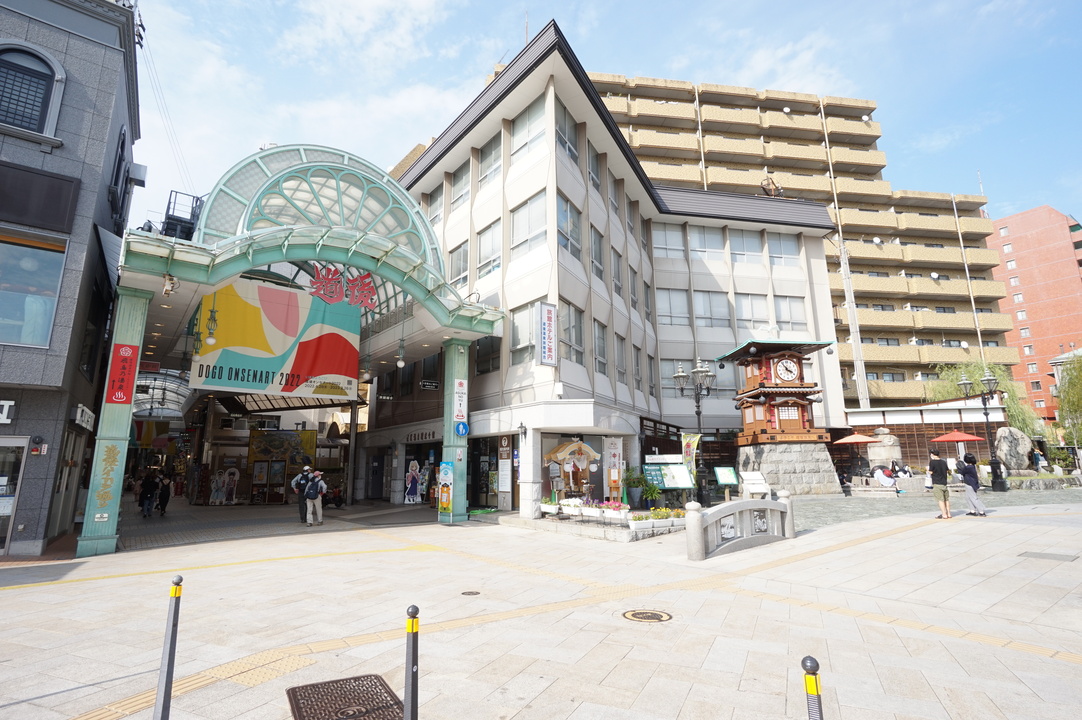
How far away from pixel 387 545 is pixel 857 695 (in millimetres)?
11177

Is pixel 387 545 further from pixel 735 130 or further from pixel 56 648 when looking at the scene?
pixel 735 130

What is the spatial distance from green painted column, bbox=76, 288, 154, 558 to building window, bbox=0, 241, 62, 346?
1.44 meters

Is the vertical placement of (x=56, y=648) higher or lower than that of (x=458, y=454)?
lower

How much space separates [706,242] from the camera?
34.3 metres

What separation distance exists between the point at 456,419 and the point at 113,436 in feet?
31.8

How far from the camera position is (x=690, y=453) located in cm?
1964

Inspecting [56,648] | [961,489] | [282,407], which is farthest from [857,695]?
[282,407]

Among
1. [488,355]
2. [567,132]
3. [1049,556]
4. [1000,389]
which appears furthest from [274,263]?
[1000,389]

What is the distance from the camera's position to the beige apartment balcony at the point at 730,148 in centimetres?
4612

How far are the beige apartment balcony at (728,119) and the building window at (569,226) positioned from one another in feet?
106

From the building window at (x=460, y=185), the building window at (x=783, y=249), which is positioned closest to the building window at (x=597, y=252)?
the building window at (x=460, y=185)

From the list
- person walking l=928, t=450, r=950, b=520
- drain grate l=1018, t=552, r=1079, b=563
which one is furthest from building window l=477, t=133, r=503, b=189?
drain grate l=1018, t=552, r=1079, b=563

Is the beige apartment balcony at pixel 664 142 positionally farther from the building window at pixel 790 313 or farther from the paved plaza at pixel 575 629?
the paved plaza at pixel 575 629

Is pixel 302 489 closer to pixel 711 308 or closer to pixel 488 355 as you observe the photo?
pixel 488 355
